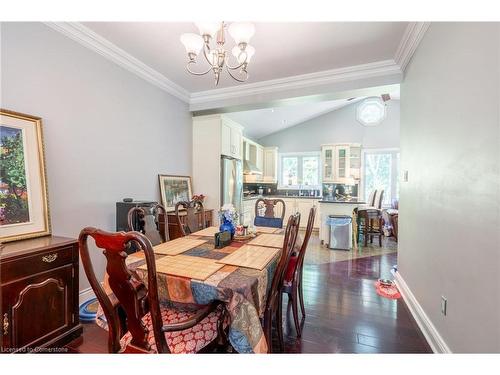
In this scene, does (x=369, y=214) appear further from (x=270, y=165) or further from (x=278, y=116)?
(x=270, y=165)

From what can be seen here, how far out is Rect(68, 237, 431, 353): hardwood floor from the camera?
68.0 inches

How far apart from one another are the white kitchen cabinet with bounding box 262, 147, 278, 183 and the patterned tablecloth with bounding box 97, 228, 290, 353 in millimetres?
5694

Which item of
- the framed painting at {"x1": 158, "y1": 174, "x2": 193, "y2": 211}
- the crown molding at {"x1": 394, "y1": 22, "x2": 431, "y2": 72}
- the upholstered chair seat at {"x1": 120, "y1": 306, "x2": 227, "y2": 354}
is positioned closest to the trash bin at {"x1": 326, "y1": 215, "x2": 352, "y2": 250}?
the crown molding at {"x1": 394, "y1": 22, "x2": 431, "y2": 72}

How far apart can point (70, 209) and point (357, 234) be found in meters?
4.80

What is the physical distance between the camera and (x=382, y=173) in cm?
613

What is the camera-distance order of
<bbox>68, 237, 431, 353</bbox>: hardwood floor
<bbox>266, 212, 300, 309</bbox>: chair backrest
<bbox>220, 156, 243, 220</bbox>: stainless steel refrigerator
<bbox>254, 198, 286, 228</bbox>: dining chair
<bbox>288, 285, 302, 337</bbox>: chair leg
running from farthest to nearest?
<bbox>220, 156, 243, 220</bbox>: stainless steel refrigerator
<bbox>254, 198, 286, 228</bbox>: dining chair
<bbox>288, 285, 302, 337</bbox>: chair leg
<bbox>68, 237, 431, 353</bbox>: hardwood floor
<bbox>266, 212, 300, 309</bbox>: chair backrest

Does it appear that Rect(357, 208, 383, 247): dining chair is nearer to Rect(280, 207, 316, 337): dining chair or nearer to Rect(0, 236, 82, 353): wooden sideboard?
Rect(280, 207, 316, 337): dining chair

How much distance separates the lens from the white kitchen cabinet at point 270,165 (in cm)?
698

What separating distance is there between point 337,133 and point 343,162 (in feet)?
2.96

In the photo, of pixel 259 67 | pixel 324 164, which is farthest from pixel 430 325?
pixel 324 164

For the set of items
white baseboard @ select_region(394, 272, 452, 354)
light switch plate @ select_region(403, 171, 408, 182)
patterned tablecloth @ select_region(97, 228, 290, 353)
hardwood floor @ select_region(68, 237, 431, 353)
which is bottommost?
hardwood floor @ select_region(68, 237, 431, 353)

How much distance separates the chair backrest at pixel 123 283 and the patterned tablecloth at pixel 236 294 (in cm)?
23
